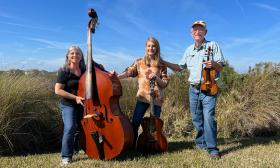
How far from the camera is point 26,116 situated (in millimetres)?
6418

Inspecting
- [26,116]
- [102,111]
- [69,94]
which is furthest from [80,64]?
[26,116]

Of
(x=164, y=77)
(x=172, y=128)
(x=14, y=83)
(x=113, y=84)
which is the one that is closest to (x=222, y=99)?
(x=172, y=128)

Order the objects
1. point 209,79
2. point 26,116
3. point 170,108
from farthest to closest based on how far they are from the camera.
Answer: point 170,108 < point 26,116 < point 209,79

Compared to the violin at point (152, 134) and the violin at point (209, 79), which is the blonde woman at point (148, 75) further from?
the violin at point (209, 79)

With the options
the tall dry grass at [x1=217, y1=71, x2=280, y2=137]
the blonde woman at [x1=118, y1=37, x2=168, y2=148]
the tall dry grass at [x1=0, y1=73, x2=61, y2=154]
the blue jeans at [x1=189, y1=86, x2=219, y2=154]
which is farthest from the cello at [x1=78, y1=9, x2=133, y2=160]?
the tall dry grass at [x1=217, y1=71, x2=280, y2=137]

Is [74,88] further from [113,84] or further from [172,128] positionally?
[172,128]

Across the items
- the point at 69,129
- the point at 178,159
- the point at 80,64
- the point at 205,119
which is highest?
the point at 80,64

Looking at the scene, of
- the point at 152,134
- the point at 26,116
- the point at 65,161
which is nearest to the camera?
Answer: the point at 65,161

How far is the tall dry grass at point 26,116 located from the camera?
6.12m

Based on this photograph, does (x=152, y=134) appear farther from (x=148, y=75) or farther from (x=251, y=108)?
(x=251, y=108)

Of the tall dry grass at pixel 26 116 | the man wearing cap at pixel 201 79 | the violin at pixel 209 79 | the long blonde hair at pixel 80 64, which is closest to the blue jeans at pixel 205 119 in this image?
the man wearing cap at pixel 201 79

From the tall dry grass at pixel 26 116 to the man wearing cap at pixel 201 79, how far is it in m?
2.28

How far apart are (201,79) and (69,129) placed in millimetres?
2038

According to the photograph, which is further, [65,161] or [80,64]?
[80,64]
